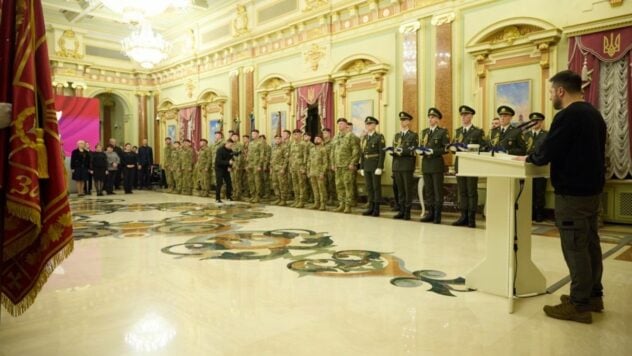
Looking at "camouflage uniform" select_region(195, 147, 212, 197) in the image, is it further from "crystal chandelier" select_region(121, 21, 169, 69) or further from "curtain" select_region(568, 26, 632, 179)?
"curtain" select_region(568, 26, 632, 179)

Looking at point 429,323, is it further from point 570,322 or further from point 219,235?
point 219,235

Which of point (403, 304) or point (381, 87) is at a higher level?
point (381, 87)

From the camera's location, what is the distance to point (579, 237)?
8.89 ft

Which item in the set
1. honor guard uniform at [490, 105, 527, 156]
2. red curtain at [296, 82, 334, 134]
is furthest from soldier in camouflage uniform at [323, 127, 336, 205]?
honor guard uniform at [490, 105, 527, 156]

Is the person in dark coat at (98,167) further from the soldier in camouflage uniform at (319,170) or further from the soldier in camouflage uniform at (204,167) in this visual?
the soldier in camouflage uniform at (319,170)

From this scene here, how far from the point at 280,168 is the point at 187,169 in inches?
171

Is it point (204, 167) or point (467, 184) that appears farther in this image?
point (204, 167)

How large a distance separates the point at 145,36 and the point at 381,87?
242 inches

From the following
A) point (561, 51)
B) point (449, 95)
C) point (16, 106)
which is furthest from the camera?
point (449, 95)

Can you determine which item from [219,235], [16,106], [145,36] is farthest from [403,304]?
[145,36]

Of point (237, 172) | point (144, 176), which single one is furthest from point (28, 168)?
point (144, 176)

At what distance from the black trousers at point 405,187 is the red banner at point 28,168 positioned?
5.87m

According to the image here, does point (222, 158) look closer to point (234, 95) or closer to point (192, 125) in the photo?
point (234, 95)

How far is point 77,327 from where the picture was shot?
2637mm
